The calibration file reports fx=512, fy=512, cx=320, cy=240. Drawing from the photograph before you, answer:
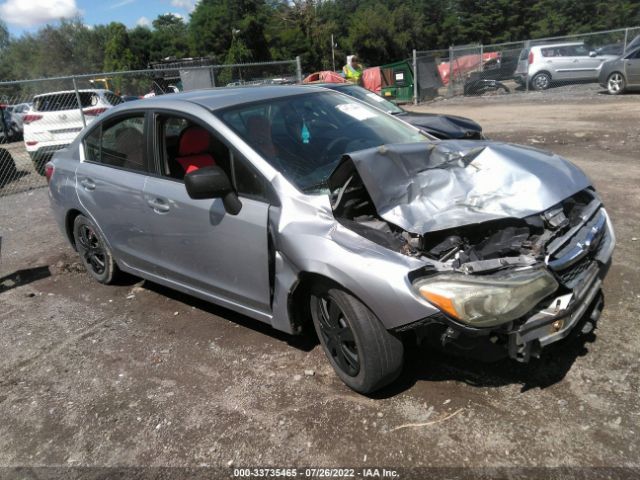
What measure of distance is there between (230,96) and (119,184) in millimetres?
1174

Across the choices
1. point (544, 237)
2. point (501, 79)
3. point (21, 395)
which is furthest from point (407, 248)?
point (501, 79)

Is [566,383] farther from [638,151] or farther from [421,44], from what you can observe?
[421,44]

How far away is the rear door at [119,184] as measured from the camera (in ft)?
13.1

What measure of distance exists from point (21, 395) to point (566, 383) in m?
3.48

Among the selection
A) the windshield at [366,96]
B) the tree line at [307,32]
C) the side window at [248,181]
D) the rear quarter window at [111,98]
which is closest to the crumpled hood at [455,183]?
the side window at [248,181]

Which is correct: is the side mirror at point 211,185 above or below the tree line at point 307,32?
below

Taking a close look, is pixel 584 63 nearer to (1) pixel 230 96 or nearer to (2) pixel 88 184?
(1) pixel 230 96

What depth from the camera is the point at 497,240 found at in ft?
8.76

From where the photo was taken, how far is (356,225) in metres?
2.81

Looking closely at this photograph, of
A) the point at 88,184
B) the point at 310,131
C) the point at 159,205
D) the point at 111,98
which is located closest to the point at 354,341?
the point at 310,131

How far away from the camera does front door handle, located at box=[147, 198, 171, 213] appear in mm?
3717

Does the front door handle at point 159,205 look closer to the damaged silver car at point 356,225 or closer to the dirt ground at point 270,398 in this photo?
the damaged silver car at point 356,225

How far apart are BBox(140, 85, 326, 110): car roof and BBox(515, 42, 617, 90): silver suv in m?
18.2

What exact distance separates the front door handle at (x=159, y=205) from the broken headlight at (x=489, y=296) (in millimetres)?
2137
